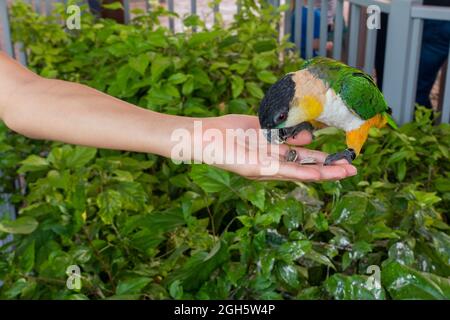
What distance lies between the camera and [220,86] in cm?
232

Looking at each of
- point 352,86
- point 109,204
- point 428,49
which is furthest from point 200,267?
point 428,49

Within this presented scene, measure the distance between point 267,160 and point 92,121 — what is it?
36 cm

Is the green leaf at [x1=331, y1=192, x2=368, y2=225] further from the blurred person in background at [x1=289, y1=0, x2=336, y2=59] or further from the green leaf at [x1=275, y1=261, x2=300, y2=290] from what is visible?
the blurred person in background at [x1=289, y1=0, x2=336, y2=59]

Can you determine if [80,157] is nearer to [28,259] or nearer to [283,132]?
[28,259]

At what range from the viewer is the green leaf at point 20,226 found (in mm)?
1382

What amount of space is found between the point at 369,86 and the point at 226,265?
20.4 inches

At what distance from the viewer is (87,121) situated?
45.6 inches

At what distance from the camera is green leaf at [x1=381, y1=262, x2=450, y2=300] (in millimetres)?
889

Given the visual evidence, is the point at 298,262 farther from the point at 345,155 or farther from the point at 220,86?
the point at 220,86

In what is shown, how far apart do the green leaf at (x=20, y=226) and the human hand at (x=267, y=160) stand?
0.54m

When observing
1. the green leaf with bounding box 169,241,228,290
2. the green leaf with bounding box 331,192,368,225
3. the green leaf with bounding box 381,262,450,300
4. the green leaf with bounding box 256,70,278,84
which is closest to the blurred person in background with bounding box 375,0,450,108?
the green leaf with bounding box 256,70,278,84

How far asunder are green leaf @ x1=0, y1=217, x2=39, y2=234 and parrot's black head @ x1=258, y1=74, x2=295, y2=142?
0.67m

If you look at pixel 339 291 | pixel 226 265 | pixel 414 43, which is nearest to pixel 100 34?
pixel 414 43

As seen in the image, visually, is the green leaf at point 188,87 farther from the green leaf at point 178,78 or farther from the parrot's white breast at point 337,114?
the parrot's white breast at point 337,114
